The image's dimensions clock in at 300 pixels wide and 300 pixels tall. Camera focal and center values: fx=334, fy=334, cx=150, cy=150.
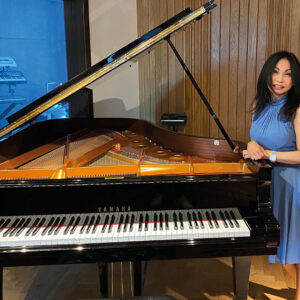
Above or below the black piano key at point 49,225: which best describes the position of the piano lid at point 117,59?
above

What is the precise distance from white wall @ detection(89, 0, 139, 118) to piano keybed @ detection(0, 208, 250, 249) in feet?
8.08

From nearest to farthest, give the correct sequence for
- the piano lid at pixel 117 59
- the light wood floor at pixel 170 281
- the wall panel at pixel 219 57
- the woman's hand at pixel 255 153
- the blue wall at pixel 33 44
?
the woman's hand at pixel 255 153, the piano lid at pixel 117 59, the light wood floor at pixel 170 281, the wall panel at pixel 219 57, the blue wall at pixel 33 44

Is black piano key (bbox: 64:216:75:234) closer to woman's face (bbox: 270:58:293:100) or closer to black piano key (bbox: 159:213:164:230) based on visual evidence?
black piano key (bbox: 159:213:164:230)

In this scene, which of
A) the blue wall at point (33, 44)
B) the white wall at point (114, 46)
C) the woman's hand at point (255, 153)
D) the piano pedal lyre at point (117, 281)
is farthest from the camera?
the blue wall at point (33, 44)

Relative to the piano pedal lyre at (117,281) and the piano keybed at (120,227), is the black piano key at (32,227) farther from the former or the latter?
the piano pedal lyre at (117,281)

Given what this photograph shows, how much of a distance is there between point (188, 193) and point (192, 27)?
8.05ft

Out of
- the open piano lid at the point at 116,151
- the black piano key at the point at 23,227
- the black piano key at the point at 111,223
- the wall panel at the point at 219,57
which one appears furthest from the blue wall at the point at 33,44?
the black piano key at the point at 111,223

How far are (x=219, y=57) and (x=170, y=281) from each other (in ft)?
7.51

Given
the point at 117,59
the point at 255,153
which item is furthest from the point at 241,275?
the point at 117,59

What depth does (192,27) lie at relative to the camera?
3.60 m

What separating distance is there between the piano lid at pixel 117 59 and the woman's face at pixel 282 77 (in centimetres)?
53

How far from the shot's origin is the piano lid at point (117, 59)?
191cm

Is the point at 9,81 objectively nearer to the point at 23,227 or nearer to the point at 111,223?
the point at 23,227

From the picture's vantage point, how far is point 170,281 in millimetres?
2617
